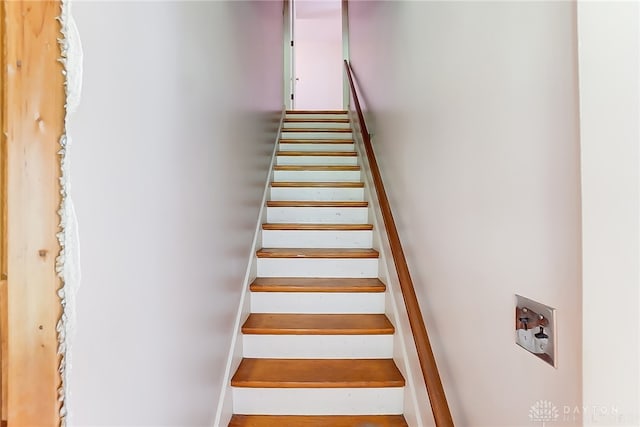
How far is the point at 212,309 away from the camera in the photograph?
1372 millimetres

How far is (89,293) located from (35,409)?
0.18 metres

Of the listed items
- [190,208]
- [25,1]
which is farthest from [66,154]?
[190,208]

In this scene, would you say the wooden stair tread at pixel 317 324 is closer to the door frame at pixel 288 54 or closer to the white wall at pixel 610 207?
the white wall at pixel 610 207

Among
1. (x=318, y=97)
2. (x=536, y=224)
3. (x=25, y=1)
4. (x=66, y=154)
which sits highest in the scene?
(x=318, y=97)

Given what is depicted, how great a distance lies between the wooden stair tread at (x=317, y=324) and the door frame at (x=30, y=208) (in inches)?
53.2

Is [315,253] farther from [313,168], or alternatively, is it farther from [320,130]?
[320,130]

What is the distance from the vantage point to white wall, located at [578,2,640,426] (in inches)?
19.0

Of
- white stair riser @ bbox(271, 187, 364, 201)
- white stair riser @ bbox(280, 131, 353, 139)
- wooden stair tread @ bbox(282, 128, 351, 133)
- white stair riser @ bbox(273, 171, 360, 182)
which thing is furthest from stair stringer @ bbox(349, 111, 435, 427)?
wooden stair tread @ bbox(282, 128, 351, 133)

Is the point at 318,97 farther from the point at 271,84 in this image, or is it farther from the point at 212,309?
the point at 212,309

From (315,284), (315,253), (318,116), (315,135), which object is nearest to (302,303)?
(315,284)

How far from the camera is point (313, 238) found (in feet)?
8.31

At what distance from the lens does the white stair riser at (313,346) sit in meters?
1.82

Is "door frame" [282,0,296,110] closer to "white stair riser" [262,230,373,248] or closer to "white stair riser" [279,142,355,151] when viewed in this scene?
"white stair riser" [279,142,355,151]

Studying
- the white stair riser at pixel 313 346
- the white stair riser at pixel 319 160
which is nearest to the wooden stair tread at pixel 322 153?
the white stair riser at pixel 319 160
